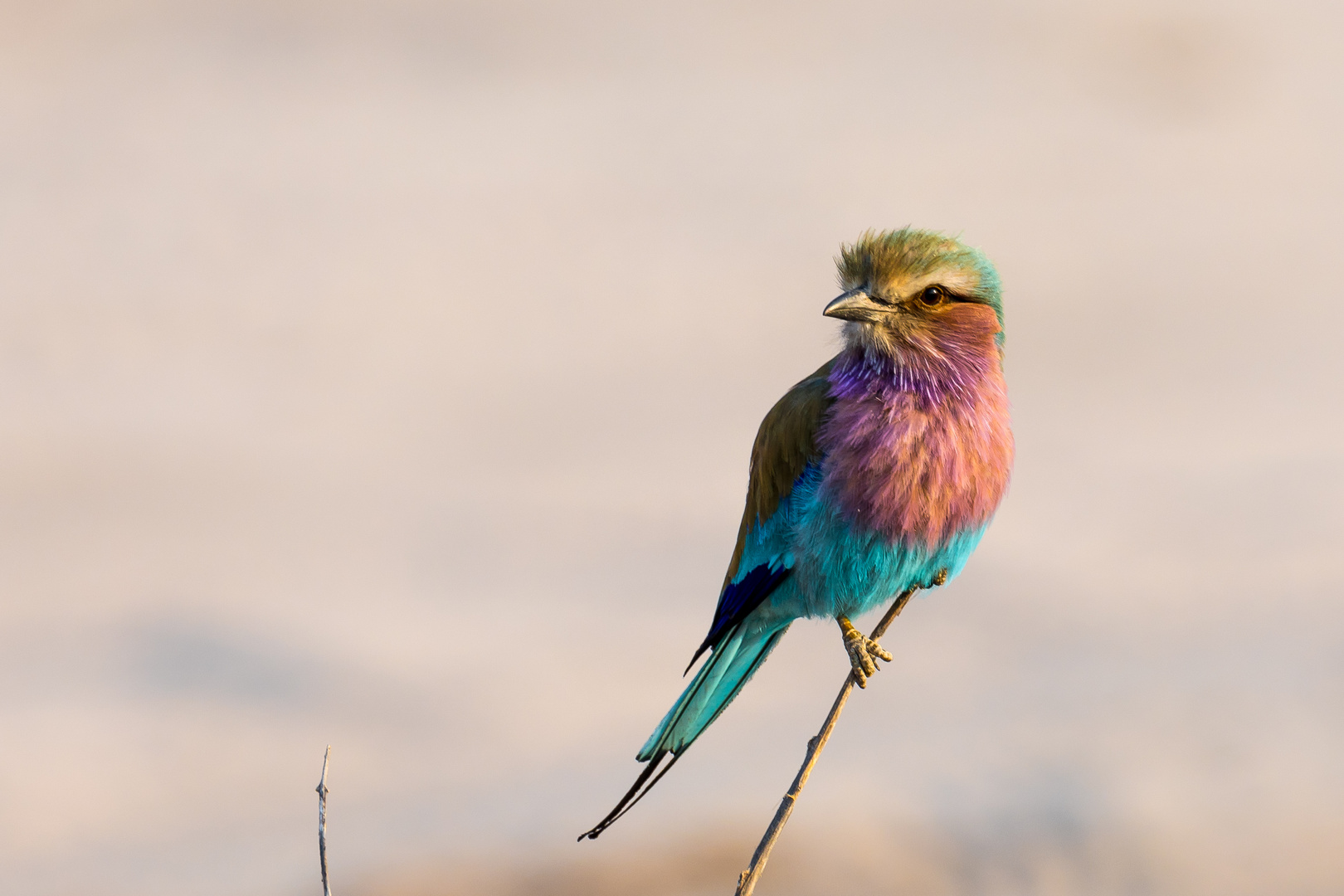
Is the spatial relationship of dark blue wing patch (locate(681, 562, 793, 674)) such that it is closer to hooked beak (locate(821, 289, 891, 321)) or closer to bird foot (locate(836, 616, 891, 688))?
bird foot (locate(836, 616, 891, 688))

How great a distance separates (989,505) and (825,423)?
1.64 feet

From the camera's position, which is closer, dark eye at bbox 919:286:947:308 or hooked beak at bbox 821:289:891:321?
hooked beak at bbox 821:289:891:321

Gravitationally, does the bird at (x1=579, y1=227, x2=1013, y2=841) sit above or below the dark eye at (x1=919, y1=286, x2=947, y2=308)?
below

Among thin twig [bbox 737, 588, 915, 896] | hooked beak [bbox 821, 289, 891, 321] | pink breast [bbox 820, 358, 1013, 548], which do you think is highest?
hooked beak [bbox 821, 289, 891, 321]

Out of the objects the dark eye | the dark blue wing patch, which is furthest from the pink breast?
the dark blue wing patch

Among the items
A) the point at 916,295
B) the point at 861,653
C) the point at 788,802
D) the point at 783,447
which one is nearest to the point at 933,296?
the point at 916,295

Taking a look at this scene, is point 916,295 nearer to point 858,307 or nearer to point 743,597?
point 858,307

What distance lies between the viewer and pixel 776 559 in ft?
12.2

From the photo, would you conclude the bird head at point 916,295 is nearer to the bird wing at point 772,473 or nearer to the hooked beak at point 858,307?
the hooked beak at point 858,307

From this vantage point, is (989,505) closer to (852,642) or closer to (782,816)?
(852,642)

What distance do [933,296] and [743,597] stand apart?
1021 millimetres

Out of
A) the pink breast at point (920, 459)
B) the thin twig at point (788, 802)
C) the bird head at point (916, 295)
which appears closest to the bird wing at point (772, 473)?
the pink breast at point (920, 459)

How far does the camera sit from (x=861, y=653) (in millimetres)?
3391

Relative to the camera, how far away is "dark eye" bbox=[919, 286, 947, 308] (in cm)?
347
